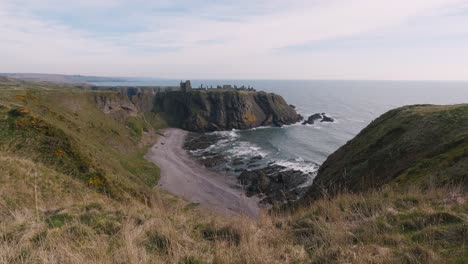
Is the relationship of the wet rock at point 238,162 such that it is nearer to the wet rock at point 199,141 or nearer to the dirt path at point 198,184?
the dirt path at point 198,184

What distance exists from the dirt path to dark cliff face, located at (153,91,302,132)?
123ft

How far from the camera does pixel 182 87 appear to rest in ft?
445

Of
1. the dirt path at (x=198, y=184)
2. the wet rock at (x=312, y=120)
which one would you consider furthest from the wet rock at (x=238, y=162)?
the wet rock at (x=312, y=120)

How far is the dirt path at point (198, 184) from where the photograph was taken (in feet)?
145

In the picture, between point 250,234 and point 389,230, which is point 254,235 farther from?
point 389,230

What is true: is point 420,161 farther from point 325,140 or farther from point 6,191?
point 325,140

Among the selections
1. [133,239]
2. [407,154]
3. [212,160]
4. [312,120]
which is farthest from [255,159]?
[133,239]

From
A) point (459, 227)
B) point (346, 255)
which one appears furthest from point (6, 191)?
A: point (459, 227)

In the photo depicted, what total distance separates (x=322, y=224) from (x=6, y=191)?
15717 mm

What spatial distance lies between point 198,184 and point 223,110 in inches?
2647

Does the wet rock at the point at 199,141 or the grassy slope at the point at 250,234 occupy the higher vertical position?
the grassy slope at the point at 250,234

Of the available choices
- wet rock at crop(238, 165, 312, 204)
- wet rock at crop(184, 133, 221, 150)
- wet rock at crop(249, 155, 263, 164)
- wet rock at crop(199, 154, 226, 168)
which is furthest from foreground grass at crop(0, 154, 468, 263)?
wet rock at crop(184, 133, 221, 150)

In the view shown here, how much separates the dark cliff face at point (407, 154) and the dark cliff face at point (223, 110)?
83029mm

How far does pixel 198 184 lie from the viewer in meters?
53.2
